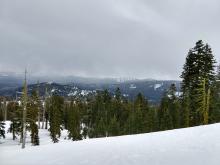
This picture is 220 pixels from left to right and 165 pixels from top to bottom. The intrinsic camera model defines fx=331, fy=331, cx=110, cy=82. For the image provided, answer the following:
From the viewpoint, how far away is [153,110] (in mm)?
85750

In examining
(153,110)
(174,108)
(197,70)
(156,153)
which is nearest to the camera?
(156,153)

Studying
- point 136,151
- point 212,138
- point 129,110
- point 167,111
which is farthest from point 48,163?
point 129,110

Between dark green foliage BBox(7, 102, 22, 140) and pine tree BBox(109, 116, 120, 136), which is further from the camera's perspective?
pine tree BBox(109, 116, 120, 136)

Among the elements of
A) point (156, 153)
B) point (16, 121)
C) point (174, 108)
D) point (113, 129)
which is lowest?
point (113, 129)

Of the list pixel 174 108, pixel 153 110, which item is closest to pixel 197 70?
pixel 174 108

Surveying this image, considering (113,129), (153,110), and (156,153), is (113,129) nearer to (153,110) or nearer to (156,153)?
(153,110)

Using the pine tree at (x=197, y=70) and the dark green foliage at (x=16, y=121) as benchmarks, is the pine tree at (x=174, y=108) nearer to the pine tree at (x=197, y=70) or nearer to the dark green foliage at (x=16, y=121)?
the pine tree at (x=197, y=70)

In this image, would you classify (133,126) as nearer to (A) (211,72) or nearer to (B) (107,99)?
(B) (107,99)

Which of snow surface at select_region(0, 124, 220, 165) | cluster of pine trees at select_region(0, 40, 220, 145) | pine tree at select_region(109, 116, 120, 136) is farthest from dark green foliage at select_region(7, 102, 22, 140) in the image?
snow surface at select_region(0, 124, 220, 165)

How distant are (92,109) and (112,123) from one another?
21.0m

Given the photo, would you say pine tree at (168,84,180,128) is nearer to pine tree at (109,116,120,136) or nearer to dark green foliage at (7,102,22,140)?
pine tree at (109,116,120,136)

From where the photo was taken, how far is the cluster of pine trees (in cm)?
5119

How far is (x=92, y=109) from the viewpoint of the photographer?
106 meters

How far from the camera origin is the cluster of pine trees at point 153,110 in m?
51.2
